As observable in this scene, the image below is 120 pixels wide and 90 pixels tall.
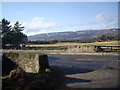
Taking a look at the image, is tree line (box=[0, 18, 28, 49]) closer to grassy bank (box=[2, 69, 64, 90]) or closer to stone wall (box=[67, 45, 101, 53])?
stone wall (box=[67, 45, 101, 53])

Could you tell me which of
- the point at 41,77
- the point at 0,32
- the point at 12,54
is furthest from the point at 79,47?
the point at 0,32

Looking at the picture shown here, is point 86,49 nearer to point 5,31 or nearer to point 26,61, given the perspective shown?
point 26,61

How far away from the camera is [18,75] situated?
11.9 m

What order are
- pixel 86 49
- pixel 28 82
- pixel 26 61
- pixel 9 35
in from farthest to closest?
pixel 9 35, pixel 86 49, pixel 26 61, pixel 28 82

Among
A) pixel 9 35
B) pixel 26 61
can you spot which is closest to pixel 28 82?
pixel 26 61

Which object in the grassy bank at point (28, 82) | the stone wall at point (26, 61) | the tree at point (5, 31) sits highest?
the tree at point (5, 31)

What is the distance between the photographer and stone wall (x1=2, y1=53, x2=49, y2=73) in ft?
46.6

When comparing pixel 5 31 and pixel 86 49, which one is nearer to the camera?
pixel 86 49

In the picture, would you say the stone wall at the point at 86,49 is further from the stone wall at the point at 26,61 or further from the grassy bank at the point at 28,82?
the grassy bank at the point at 28,82

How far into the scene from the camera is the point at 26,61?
14719mm

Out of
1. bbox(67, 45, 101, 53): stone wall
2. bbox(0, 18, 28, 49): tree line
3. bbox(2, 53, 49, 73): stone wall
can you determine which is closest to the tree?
bbox(0, 18, 28, 49): tree line

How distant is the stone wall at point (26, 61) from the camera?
1420cm

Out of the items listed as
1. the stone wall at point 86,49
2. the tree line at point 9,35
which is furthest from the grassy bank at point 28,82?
the tree line at point 9,35

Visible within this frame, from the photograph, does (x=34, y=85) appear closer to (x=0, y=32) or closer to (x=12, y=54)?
(x=12, y=54)
